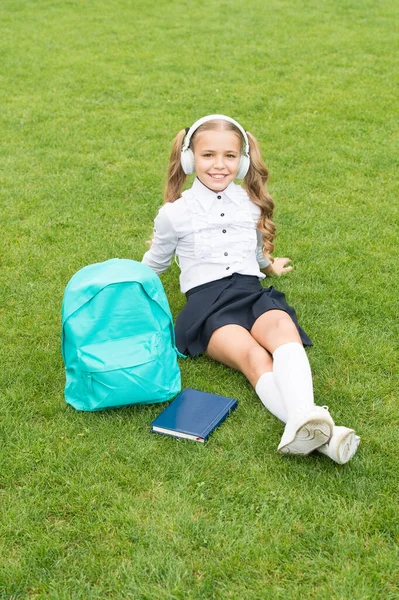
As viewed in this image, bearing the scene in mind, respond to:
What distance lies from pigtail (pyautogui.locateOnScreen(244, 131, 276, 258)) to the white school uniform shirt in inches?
3.4

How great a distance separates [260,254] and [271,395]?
4.27 ft

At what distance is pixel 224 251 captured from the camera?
167 inches

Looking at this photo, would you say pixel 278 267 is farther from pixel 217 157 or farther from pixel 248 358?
pixel 248 358

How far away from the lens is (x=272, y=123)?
7.57 m

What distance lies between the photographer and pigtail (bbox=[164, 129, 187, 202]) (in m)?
4.34

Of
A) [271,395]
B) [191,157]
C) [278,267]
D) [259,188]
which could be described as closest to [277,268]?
[278,267]

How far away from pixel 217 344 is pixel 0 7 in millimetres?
10632

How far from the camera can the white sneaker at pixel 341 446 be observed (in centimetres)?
308

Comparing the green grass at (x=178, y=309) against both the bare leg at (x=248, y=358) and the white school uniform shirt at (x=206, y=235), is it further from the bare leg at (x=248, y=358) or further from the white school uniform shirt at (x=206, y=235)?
the white school uniform shirt at (x=206, y=235)

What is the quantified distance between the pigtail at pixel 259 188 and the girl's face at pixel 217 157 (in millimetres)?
148

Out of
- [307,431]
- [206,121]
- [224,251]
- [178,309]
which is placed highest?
[206,121]

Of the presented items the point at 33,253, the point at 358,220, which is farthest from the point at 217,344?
the point at 358,220

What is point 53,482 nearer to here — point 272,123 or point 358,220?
point 358,220

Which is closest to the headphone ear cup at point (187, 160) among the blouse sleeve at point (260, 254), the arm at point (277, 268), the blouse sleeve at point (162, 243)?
the blouse sleeve at point (162, 243)
